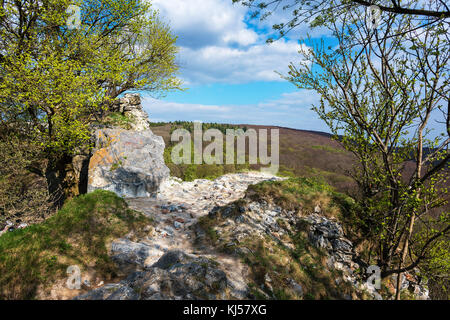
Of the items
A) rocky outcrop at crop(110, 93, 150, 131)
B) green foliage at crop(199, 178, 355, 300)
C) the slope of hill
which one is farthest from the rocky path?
the slope of hill

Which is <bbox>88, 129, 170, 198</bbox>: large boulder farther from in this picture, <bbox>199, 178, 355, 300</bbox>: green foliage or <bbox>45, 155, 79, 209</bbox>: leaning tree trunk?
<bbox>199, 178, 355, 300</bbox>: green foliage

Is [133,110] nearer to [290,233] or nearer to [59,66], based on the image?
[59,66]

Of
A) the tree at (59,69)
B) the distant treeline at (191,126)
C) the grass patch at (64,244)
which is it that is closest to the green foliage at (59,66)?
the tree at (59,69)

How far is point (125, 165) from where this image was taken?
11.4 metres

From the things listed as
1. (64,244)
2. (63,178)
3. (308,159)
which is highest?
(308,159)

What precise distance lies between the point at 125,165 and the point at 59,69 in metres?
5.00

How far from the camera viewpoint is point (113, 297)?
3988 millimetres

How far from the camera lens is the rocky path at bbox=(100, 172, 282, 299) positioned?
5.92 metres

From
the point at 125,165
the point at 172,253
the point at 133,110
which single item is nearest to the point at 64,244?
the point at 172,253

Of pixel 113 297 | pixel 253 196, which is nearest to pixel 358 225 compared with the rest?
pixel 253 196

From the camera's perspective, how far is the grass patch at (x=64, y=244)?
4866 mm

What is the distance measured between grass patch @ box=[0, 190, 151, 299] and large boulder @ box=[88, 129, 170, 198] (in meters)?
2.54

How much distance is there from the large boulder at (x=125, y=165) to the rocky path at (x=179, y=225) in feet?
2.25
